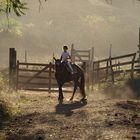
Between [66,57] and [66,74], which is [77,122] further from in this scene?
[66,74]

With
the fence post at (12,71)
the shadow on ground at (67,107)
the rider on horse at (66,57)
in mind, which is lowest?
the shadow on ground at (67,107)

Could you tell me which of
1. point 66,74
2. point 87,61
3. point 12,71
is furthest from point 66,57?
point 87,61

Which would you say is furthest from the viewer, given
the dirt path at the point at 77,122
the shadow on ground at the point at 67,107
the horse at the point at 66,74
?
the horse at the point at 66,74

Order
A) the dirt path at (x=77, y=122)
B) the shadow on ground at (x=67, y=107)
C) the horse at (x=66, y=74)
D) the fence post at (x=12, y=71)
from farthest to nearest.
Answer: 1. the fence post at (x=12, y=71)
2. the horse at (x=66, y=74)
3. the shadow on ground at (x=67, y=107)
4. the dirt path at (x=77, y=122)

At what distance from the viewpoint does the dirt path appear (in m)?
11.0

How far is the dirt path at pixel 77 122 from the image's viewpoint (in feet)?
36.2

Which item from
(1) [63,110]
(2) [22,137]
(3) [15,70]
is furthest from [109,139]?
(3) [15,70]

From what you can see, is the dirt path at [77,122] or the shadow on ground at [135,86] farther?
the shadow on ground at [135,86]

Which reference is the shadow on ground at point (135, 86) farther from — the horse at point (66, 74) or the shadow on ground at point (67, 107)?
the shadow on ground at point (67, 107)

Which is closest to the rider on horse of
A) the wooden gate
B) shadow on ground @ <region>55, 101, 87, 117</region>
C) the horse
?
the horse

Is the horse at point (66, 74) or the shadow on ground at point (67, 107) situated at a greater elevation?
the horse at point (66, 74)

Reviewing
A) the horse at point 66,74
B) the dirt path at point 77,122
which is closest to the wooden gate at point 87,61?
the horse at point 66,74

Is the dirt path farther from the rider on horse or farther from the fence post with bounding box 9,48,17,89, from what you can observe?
the fence post with bounding box 9,48,17,89

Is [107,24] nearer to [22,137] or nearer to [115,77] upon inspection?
[115,77]
